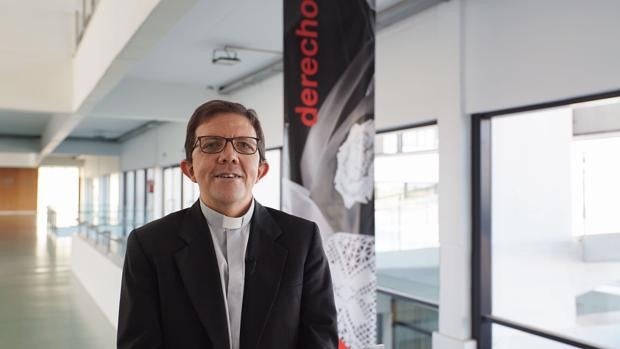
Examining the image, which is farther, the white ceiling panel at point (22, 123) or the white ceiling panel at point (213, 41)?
the white ceiling panel at point (22, 123)

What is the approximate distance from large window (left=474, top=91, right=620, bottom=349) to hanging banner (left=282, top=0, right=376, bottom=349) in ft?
5.33

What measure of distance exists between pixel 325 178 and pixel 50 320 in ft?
16.5

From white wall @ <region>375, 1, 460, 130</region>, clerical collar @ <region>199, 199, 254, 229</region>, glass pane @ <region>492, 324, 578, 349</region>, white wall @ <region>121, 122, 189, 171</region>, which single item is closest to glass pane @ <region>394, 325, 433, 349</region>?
glass pane @ <region>492, 324, 578, 349</region>

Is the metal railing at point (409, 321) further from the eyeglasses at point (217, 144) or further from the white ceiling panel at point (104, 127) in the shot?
the white ceiling panel at point (104, 127)

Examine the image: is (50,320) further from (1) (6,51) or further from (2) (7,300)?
(1) (6,51)

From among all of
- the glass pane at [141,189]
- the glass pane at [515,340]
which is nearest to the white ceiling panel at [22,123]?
the glass pane at [141,189]

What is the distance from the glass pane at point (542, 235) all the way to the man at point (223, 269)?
3.67m

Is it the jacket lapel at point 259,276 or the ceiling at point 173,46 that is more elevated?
the ceiling at point 173,46

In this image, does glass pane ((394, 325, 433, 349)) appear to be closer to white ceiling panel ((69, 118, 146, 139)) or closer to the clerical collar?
the clerical collar

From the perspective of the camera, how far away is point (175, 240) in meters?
1.35

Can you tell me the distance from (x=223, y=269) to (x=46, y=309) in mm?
6831

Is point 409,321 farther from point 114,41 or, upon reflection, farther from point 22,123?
point 22,123

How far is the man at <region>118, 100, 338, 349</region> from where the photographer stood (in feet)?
4.23

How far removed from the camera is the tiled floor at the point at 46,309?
5780 mm
